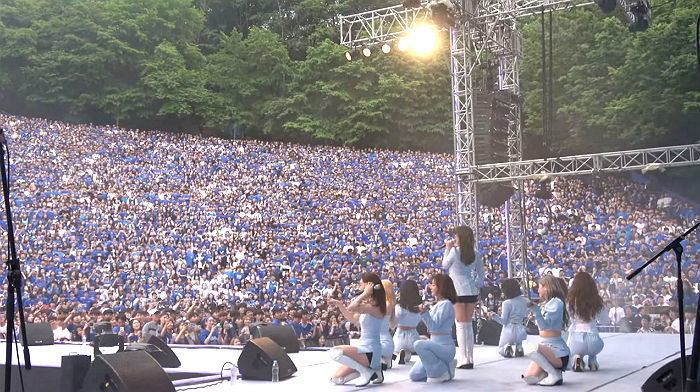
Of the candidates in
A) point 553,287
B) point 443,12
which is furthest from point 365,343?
point 443,12

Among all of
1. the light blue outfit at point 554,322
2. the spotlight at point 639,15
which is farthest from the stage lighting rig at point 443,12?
the light blue outfit at point 554,322

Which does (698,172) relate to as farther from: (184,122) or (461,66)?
(184,122)

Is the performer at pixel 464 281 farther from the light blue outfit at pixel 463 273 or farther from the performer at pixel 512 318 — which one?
the performer at pixel 512 318

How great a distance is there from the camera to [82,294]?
641 inches

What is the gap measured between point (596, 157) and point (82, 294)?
35.0 ft

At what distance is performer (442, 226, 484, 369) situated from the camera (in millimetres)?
7211

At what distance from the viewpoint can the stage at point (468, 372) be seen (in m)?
6.20

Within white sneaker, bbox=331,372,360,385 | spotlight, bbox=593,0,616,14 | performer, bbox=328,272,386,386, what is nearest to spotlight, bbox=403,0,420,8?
spotlight, bbox=593,0,616,14

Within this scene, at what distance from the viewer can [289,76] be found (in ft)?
95.5

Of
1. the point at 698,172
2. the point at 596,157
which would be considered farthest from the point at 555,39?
the point at 596,157

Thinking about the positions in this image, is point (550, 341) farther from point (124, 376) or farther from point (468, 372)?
point (124, 376)

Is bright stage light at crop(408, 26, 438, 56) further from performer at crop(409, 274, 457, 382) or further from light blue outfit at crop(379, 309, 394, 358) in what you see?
performer at crop(409, 274, 457, 382)

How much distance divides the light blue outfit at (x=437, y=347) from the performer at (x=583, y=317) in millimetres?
1155

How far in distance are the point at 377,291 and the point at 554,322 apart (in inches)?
59.4
